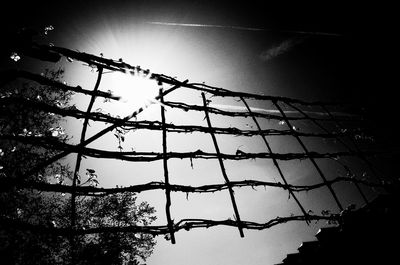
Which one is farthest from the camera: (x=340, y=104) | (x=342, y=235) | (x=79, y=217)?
(x=79, y=217)

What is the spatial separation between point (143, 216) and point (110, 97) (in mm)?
21780

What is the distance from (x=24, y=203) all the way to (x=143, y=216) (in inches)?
361

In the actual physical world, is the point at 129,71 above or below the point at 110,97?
above

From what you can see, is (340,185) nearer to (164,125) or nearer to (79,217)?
(79,217)

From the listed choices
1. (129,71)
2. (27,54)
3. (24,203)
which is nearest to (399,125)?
(129,71)

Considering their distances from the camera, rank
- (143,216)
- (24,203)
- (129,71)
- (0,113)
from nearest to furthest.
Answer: (0,113), (129,71), (24,203), (143,216)

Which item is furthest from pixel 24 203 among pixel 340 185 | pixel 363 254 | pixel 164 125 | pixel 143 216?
pixel 340 185

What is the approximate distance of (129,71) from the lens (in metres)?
2.37

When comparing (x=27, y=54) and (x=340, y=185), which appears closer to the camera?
(x=27, y=54)

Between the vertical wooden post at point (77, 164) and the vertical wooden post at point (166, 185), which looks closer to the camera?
the vertical wooden post at point (77, 164)

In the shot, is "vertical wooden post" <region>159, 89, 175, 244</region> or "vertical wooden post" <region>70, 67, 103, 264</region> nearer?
"vertical wooden post" <region>70, 67, 103, 264</region>

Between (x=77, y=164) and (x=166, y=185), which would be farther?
(x=166, y=185)

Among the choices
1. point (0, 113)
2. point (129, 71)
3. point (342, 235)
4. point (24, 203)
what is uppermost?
point (24, 203)

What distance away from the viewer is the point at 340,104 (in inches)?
184
